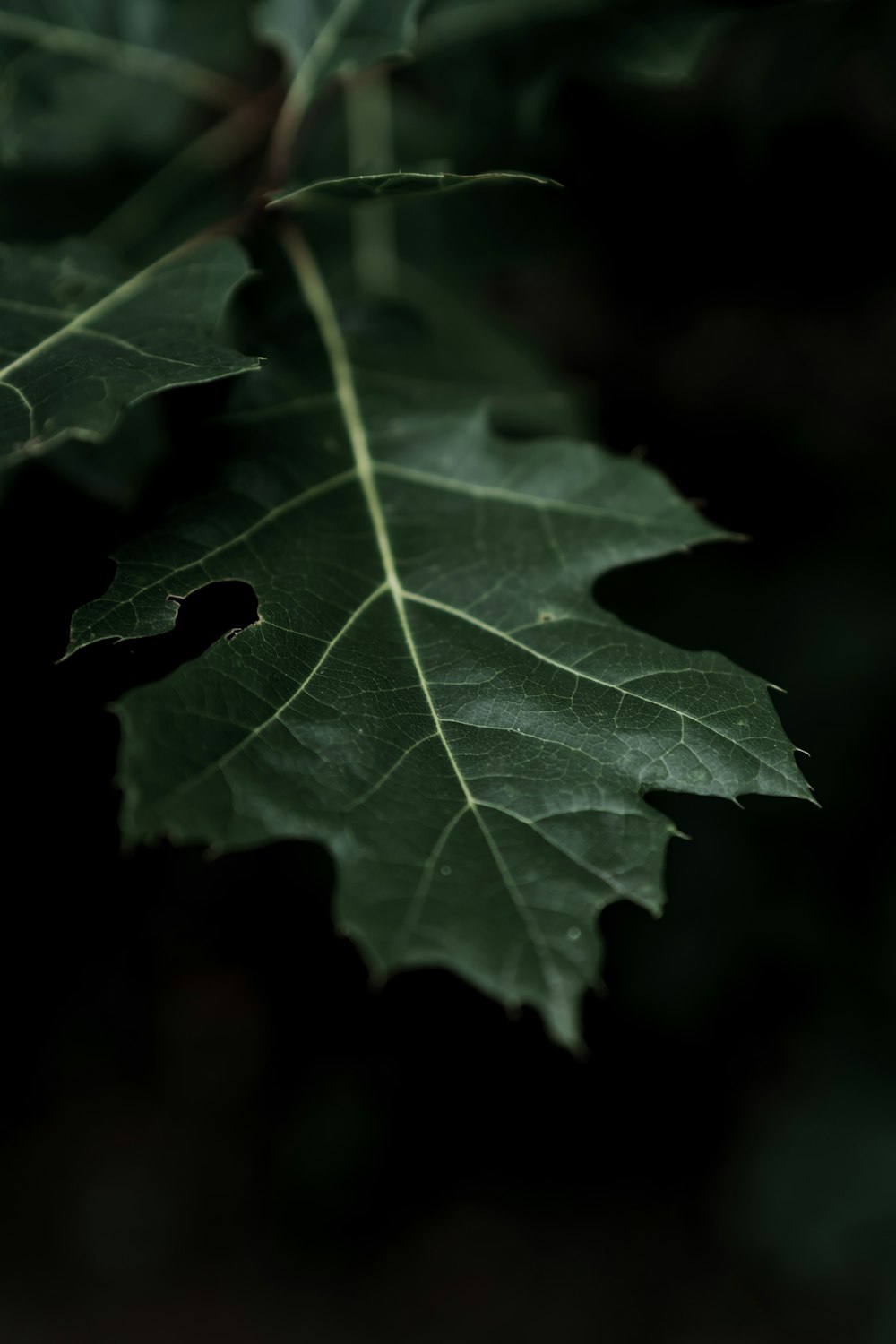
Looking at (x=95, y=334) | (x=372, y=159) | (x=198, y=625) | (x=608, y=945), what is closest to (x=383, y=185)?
(x=95, y=334)

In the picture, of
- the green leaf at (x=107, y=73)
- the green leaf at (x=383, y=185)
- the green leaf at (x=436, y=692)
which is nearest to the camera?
the green leaf at (x=436, y=692)

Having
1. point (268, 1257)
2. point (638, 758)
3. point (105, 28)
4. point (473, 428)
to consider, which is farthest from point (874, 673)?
point (268, 1257)

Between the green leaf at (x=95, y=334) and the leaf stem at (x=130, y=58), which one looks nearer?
the green leaf at (x=95, y=334)

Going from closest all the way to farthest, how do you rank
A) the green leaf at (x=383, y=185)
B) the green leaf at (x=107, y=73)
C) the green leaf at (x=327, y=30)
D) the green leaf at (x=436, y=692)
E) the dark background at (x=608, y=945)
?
1. the green leaf at (x=436, y=692)
2. the green leaf at (x=383, y=185)
3. the green leaf at (x=327, y=30)
4. the green leaf at (x=107, y=73)
5. the dark background at (x=608, y=945)

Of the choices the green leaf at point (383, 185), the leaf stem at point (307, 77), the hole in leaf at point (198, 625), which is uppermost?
the leaf stem at point (307, 77)

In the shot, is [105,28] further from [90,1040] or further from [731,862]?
[90,1040]

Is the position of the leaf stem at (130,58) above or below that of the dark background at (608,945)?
above

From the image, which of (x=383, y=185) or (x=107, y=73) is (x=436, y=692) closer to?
(x=383, y=185)

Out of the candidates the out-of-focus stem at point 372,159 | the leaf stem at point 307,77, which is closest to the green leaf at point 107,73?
the out-of-focus stem at point 372,159

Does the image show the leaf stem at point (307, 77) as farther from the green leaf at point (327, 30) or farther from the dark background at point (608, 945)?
the dark background at point (608, 945)
